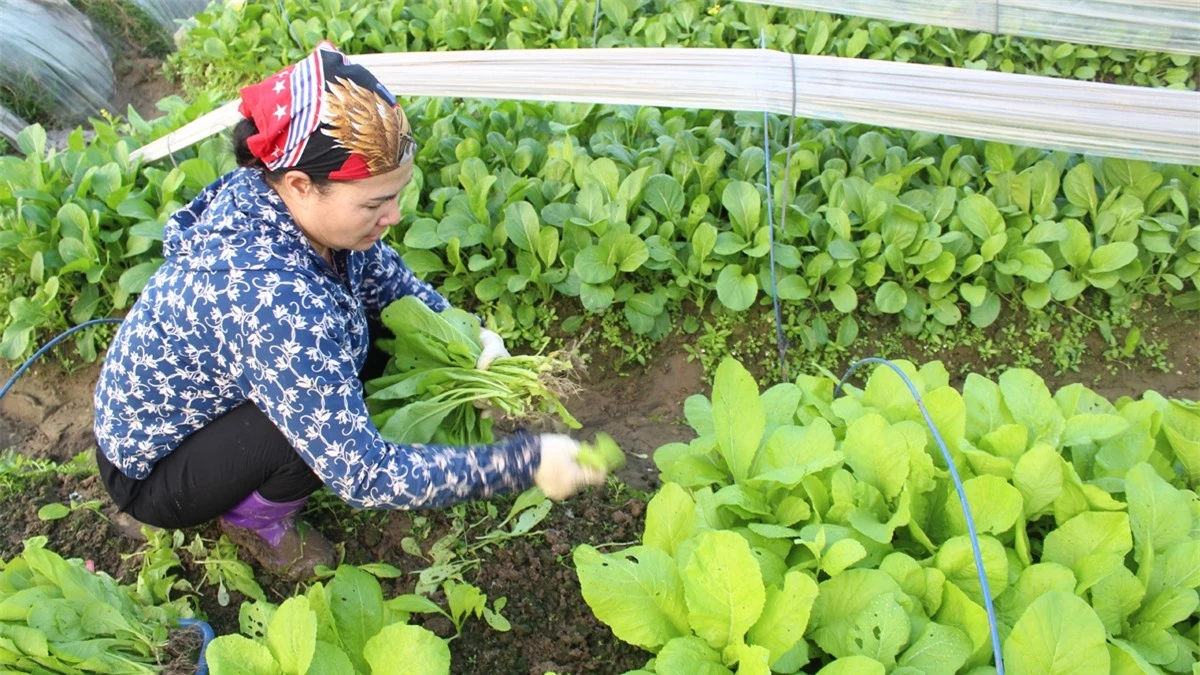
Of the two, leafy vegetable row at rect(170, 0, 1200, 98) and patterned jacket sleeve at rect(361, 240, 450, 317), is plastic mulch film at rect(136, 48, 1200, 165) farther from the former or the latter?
patterned jacket sleeve at rect(361, 240, 450, 317)

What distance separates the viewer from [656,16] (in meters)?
4.96

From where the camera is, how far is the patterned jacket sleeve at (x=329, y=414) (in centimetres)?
171

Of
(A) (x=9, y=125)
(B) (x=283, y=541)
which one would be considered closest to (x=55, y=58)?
(A) (x=9, y=125)

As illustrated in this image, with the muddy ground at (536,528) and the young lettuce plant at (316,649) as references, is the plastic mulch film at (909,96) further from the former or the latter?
the young lettuce plant at (316,649)

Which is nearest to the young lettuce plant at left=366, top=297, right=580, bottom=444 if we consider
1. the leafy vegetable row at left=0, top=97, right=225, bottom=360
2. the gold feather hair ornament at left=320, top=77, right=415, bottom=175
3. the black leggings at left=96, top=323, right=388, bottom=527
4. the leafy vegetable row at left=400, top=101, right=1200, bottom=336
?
the black leggings at left=96, top=323, right=388, bottom=527

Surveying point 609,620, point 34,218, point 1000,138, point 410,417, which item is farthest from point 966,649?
point 34,218

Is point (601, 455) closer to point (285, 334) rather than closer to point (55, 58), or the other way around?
point (285, 334)

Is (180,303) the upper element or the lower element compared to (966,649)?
upper

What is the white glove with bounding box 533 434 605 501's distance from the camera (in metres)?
1.84

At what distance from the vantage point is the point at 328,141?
170 cm

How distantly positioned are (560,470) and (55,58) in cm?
484

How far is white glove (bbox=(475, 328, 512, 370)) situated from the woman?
34cm

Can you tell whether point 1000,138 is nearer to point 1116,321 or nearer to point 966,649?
point 1116,321

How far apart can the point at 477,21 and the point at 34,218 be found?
95.2 inches
